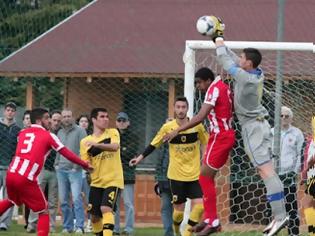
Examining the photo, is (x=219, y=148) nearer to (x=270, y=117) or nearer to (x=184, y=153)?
(x=184, y=153)

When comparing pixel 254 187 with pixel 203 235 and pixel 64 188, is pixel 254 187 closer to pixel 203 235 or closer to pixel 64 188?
pixel 64 188

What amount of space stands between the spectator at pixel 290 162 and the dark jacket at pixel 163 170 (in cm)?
180

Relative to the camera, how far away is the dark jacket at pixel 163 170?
59.5 feet

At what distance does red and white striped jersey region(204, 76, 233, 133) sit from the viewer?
46.2ft

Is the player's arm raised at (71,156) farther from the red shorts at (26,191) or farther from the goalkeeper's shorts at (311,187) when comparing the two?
the goalkeeper's shorts at (311,187)

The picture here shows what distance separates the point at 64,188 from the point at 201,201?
3.74 meters

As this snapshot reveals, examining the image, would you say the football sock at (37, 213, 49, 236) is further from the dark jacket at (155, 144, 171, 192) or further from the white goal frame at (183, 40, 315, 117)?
the dark jacket at (155, 144, 171, 192)

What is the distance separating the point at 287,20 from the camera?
23.1 metres

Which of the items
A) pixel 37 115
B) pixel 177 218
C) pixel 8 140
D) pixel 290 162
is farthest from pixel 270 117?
pixel 8 140

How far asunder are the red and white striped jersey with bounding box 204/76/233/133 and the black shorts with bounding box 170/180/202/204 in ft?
6.94

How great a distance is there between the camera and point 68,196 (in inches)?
754

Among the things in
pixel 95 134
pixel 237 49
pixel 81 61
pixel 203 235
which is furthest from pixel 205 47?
pixel 81 61

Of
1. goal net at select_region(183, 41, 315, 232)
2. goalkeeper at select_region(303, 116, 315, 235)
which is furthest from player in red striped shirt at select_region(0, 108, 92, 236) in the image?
goal net at select_region(183, 41, 315, 232)

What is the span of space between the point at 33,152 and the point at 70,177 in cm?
428
